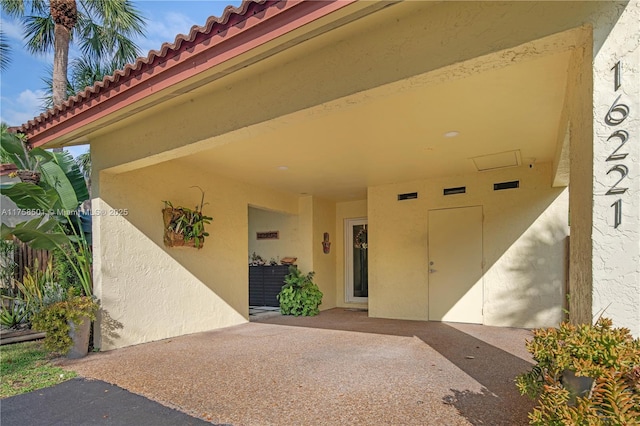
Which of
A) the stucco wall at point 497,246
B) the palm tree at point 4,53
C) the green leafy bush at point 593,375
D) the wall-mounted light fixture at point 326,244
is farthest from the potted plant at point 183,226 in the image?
the palm tree at point 4,53

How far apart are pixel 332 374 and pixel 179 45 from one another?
3629mm

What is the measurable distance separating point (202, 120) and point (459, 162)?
4466mm

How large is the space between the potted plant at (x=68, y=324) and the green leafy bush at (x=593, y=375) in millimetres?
5040

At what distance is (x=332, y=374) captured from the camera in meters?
3.99

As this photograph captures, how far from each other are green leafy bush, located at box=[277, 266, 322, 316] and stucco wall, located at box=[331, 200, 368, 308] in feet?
4.19

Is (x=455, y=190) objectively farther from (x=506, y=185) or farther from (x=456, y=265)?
(x=456, y=265)

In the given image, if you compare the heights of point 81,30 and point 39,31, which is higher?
point 81,30

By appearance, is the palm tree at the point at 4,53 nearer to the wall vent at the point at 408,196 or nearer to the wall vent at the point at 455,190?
the wall vent at the point at 408,196

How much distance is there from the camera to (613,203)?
198cm

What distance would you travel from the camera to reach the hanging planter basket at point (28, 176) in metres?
5.14

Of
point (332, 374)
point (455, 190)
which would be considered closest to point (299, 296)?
point (455, 190)

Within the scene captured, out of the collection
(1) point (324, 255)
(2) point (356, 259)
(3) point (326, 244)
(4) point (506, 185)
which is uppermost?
(4) point (506, 185)

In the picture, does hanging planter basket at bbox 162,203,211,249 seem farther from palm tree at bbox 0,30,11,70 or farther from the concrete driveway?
palm tree at bbox 0,30,11,70

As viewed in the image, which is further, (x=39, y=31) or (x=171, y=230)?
(x=39, y=31)
